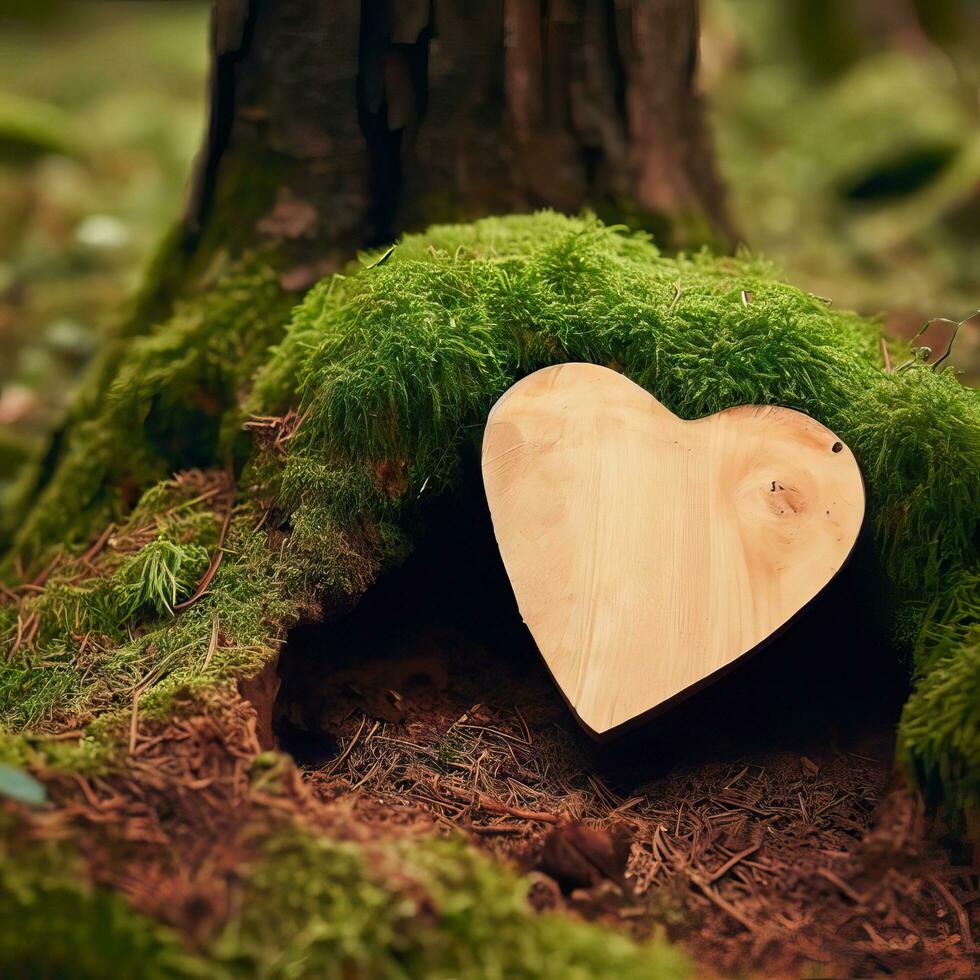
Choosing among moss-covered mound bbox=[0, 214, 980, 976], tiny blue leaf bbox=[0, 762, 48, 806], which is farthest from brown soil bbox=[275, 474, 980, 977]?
tiny blue leaf bbox=[0, 762, 48, 806]

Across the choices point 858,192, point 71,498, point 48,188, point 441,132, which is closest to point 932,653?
point 441,132

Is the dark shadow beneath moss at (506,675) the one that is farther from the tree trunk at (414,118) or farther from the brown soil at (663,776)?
the tree trunk at (414,118)

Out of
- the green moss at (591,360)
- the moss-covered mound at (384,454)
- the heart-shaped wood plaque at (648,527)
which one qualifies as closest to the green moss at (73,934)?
the moss-covered mound at (384,454)

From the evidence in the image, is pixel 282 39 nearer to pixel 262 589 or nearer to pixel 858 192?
pixel 262 589

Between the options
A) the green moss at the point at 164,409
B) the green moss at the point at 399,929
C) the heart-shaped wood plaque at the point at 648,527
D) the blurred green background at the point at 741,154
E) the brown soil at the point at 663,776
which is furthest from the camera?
the blurred green background at the point at 741,154

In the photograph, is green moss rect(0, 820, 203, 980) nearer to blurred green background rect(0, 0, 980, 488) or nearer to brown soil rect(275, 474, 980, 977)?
brown soil rect(275, 474, 980, 977)
